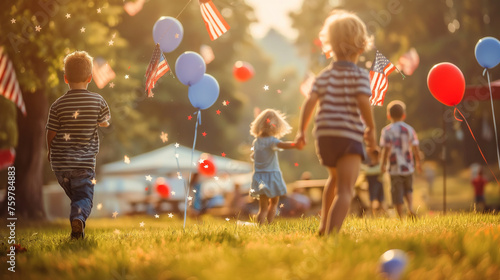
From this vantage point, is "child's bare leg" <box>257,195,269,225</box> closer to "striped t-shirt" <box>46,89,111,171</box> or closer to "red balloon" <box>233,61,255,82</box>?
"striped t-shirt" <box>46,89,111,171</box>

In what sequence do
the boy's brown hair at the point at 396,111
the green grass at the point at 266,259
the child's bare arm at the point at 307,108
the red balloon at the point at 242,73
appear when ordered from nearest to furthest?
the green grass at the point at 266,259, the child's bare arm at the point at 307,108, the boy's brown hair at the point at 396,111, the red balloon at the point at 242,73

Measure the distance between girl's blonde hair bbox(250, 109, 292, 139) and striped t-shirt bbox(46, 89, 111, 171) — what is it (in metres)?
2.01

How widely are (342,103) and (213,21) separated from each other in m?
2.98

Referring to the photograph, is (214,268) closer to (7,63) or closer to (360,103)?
(360,103)

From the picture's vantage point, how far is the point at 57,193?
21.0 metres

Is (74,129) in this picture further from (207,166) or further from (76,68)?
(207,166)

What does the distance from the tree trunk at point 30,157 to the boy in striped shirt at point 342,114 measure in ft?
28.7

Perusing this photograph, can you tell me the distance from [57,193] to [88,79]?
54.0ft

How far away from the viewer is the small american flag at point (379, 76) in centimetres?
667

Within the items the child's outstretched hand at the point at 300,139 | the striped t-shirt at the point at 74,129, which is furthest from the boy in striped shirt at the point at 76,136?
the child's outstretched hand at the point at 300,139

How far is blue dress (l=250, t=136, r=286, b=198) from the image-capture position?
6699 mm

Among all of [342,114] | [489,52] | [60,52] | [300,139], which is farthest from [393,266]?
[60,52]

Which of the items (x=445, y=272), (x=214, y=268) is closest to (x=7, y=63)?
(x=214, y=268)

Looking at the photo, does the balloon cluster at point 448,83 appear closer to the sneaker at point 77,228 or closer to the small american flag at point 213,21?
the small american flag at point 213,21
